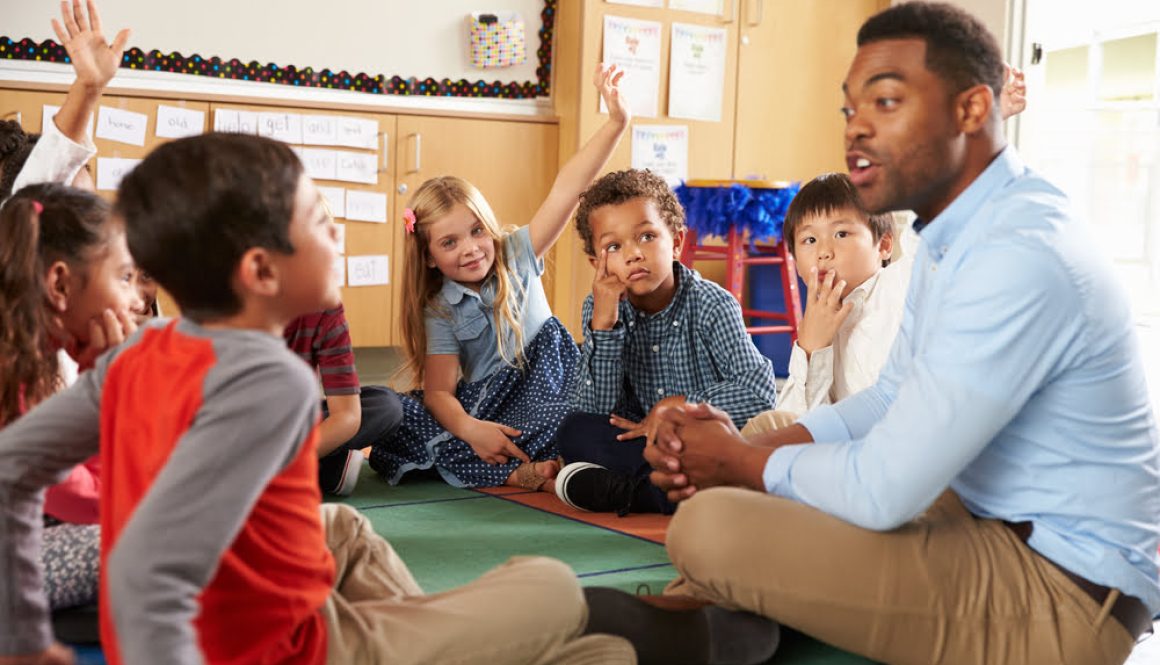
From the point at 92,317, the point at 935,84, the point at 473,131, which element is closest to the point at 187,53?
the point at 473,131

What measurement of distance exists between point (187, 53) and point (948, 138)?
10.6 feet

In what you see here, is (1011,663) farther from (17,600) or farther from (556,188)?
(556,188)

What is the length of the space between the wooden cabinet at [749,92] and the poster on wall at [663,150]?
0.03 meters

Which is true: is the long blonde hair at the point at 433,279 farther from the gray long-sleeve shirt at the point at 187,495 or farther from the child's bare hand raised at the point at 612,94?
the gray long-sleeve shirt at the point at 187,495

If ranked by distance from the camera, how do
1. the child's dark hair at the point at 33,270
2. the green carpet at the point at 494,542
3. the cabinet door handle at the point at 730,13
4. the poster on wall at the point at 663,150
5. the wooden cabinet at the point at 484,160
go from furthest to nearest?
1. the cabinet door handle at the point at 730,13
2. the poster on wall at the point at 663,150
3. the wooden cabinet at the point at 484,160
4. the green carpet at the point at 494,542
5. the child's dark hair at the point at 33,270

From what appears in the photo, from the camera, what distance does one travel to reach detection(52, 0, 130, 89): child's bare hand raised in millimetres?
2057

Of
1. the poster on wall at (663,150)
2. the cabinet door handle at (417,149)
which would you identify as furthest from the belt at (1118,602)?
the poster on wall at (663,150)

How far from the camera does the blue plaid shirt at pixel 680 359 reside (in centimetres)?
235

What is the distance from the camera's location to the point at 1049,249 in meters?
1.25

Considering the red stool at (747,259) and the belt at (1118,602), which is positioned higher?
the red stool at (747,259)

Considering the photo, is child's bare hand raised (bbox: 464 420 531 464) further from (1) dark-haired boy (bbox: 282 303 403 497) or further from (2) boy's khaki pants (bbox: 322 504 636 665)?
(2) boy's khaki pants (bbox: 322 504 636 665)

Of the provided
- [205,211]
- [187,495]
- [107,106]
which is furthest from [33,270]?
[107,106]

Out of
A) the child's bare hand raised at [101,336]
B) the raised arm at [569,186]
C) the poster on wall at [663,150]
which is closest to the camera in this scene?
the child's bare hand raised at [101,336]

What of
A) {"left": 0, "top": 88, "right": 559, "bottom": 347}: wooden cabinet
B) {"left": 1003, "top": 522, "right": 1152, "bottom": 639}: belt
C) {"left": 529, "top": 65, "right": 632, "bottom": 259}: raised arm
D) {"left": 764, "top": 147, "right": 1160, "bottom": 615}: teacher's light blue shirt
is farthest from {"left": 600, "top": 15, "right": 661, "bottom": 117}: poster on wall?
{"left": 1003, "top": 522, "right": 1152, "bottom": 639}: belt
